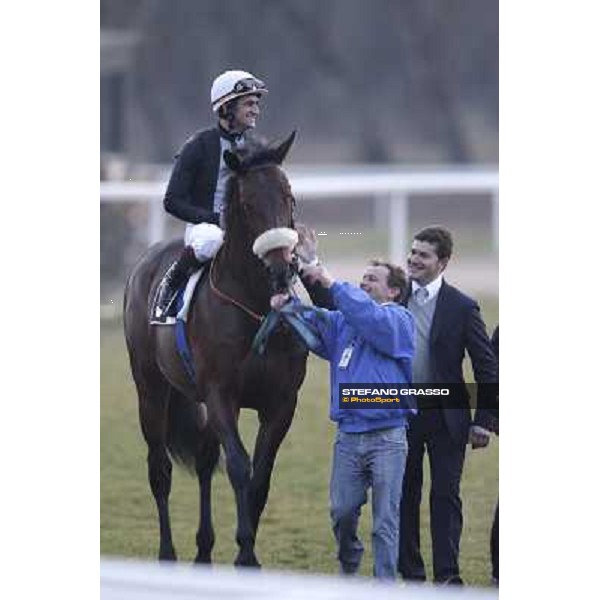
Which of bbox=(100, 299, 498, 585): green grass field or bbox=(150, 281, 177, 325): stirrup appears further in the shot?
bbox=(100, 299, 498, 585): green grass field

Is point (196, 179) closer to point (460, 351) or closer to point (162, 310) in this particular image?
point (162, 310)

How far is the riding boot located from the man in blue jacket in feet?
1.82

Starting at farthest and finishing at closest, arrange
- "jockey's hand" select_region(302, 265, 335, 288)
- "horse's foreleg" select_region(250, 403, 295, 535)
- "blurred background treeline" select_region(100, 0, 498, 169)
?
"blurred background treeline" select_region(100, 0, 498, 169) < "horse's foreleg" select_region(250, 403, 295, 535) < "jockey's hand" select_region(302, 265, 335, 288)

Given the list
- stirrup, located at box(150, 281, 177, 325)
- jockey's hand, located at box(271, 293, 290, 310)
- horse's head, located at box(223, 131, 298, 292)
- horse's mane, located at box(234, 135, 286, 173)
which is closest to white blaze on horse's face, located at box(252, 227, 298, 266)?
horse's head, located at box(223, 131, 298, 292)

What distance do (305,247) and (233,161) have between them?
1.11ft

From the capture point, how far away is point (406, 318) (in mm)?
5219

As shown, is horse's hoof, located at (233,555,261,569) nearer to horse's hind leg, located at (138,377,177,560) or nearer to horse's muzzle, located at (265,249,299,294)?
horse's hind leg, located at (138,377,177,560)

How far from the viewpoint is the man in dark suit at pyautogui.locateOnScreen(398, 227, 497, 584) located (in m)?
5.36

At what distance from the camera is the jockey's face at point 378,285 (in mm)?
5242
